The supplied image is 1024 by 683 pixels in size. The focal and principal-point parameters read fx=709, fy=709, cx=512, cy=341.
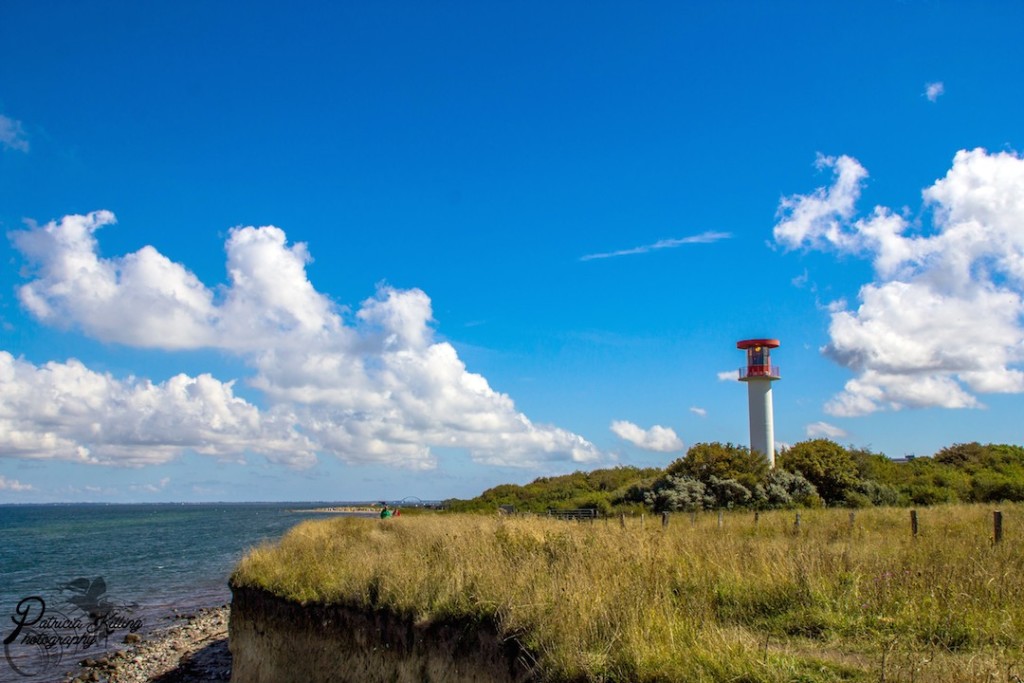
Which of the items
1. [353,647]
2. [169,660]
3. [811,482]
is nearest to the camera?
[353,647]

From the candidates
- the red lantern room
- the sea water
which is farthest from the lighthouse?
the sea water

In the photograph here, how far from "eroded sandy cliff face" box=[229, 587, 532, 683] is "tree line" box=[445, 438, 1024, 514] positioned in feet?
68.6

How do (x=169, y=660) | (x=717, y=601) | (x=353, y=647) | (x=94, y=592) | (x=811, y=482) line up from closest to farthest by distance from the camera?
1. (x=717, y=601)
2. (x=353, y=647)
3. (x=169, y=660)
4. (x=94, y=592)
5. (x=811, y=482)

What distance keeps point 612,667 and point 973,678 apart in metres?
2.96

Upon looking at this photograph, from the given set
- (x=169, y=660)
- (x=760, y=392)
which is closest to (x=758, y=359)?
(x=760, y=392)

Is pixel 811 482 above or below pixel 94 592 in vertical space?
above

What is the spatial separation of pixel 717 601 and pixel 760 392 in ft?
109

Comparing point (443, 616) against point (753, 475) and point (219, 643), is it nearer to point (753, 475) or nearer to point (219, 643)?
point (219, 643)

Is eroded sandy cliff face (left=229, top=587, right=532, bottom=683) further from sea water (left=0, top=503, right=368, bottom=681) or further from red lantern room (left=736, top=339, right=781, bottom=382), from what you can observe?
red lantern room (left=736, top=339, right=781, bottom=382)

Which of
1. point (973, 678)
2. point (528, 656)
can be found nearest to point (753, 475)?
point (528, 656)

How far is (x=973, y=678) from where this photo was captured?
4.59 metres

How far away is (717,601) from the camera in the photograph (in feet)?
27.6

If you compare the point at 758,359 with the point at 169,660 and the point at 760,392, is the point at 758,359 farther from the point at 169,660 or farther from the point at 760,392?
the point at 169,660

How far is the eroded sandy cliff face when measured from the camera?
8969 mm
